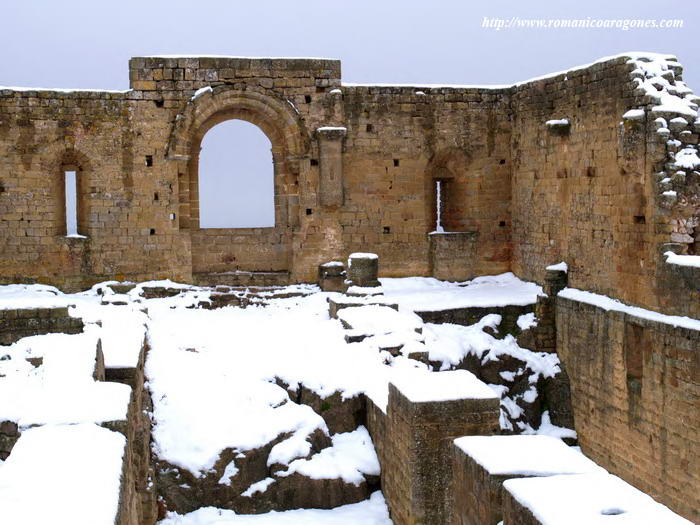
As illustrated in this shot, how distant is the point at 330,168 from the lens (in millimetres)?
17406

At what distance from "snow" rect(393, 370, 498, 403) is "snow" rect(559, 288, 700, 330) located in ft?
10.4

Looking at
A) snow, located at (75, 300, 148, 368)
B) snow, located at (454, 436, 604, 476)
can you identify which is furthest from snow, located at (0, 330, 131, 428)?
snow, located at (454, 436, 604, 476)

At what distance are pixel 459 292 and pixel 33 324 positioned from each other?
26.6ft

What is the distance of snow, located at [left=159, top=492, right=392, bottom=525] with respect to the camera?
10.1 metres

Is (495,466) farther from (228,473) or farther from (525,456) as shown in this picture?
(228,473)

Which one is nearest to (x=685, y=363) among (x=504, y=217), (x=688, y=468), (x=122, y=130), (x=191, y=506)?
(x=688, y=468)

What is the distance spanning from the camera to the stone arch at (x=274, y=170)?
1688 cm

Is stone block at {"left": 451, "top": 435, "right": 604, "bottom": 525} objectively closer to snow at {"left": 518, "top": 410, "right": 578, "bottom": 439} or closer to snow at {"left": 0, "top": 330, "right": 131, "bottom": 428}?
snow at {"left": 0, "top": 330, "right": 131, "bottom": 428}

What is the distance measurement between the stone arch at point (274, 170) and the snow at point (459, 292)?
2404mm

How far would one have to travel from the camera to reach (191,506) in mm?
10352

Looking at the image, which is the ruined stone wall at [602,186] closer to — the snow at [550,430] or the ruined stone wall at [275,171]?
the ruined stone wall at [275,171]

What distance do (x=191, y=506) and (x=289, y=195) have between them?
856 cm

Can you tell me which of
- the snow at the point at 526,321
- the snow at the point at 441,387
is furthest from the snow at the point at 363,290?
the snow at the point at 441,387

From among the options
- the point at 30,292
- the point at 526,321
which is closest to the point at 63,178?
the point at 30,292
